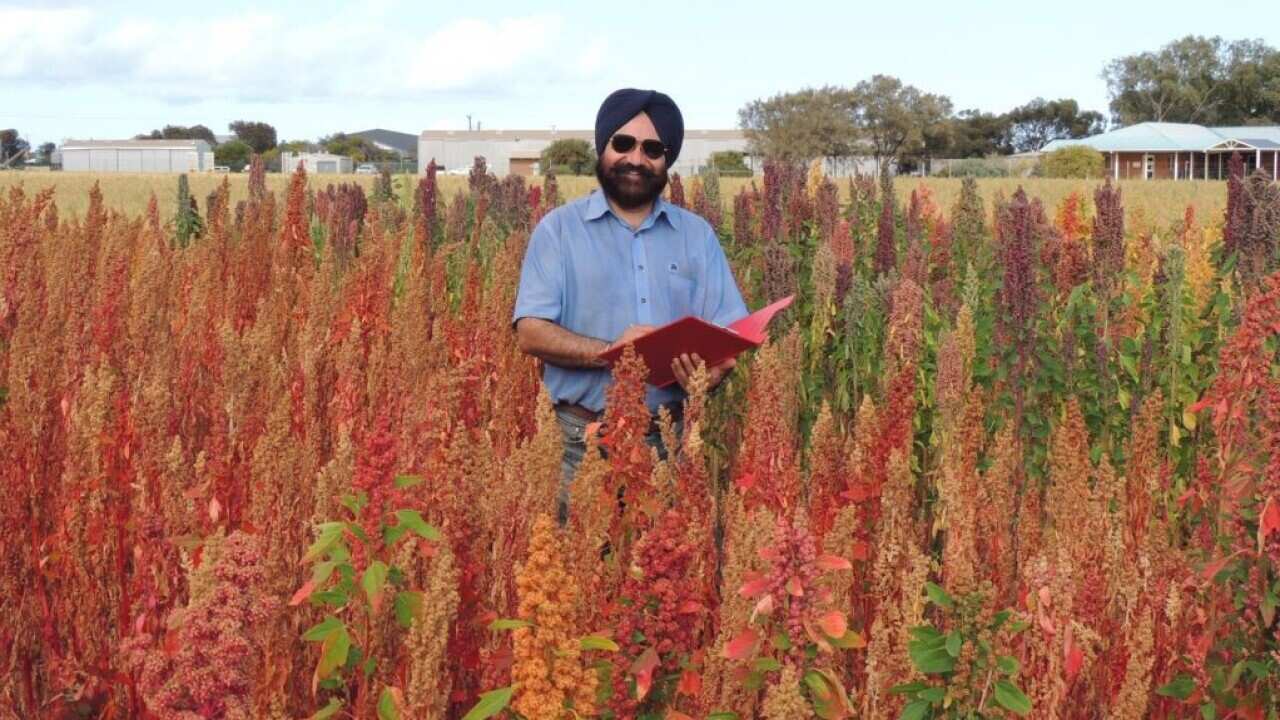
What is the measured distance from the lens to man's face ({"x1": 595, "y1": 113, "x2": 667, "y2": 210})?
4031 mm

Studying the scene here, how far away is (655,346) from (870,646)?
149 cm

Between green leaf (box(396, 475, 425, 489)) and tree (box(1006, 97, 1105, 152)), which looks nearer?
green leaf (box(396, 475, 425, 489))

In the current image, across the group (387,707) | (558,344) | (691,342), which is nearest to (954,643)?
(387,707)

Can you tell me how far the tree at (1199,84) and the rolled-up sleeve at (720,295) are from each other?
301 ft

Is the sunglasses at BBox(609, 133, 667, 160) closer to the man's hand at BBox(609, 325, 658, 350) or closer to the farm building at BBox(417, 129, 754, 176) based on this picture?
the man's hand at BBox(609, 325, 658, 350)

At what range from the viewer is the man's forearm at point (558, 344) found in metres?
3.89

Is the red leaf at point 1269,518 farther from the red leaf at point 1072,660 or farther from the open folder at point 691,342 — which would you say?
the open folder at point 691,342

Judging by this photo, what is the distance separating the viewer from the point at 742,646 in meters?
1.97

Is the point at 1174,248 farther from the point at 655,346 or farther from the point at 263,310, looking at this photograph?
the point at 263,310

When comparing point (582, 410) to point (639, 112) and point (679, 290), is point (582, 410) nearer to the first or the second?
point (679, 290)

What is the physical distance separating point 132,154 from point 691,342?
10338 cm

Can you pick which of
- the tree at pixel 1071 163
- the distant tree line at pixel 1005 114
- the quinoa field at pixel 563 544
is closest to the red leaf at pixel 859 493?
the quinoa field at pixel 563 544

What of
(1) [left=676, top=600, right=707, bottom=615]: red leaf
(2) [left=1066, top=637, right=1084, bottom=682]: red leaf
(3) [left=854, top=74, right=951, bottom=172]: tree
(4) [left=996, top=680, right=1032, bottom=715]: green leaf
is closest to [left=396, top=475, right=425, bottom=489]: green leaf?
(1) [left=676, top=600, right=707, bottom=615]: red leaf

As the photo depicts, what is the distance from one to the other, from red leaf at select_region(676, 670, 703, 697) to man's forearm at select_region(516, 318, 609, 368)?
1777 mm
